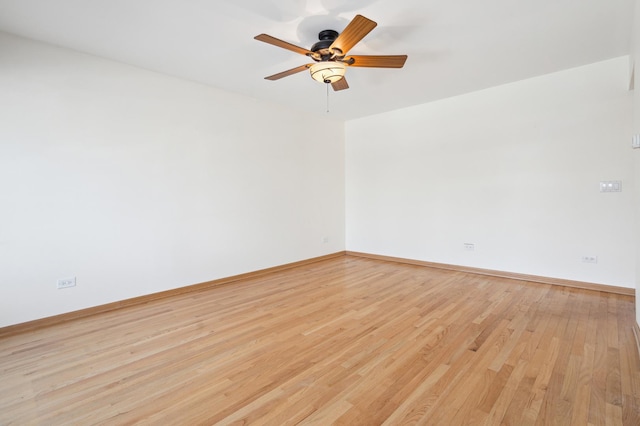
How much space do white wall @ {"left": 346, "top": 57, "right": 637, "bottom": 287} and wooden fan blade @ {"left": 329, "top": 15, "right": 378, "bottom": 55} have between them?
2.90m

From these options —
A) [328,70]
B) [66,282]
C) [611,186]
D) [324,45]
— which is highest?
[324,45]

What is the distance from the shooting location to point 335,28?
264cm

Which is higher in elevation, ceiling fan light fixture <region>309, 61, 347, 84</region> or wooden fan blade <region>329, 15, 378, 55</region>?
wooden fan blade <region>329, 15, 378, 55</region>

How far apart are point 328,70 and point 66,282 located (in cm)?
325

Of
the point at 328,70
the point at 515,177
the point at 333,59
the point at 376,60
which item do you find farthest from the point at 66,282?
the point at 515,177

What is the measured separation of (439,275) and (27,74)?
5.22 metres

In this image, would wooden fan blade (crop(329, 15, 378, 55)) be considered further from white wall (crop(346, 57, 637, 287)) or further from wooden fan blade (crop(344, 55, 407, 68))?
white wall (crop(346, 57, 637, 287))

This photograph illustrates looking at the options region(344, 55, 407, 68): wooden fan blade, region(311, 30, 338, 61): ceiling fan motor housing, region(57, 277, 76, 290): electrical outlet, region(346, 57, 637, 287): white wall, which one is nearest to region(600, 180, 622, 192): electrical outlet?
region(346, 57, 637, 287): white wall

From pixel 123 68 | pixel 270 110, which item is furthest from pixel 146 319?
pixel 270 110

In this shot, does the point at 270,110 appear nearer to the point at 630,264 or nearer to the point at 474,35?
the point at 474,35

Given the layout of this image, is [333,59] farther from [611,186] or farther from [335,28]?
[611,186]

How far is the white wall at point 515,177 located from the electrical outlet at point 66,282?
4423mm

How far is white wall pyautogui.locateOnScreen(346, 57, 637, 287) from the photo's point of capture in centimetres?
344

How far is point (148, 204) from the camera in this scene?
137 inches
